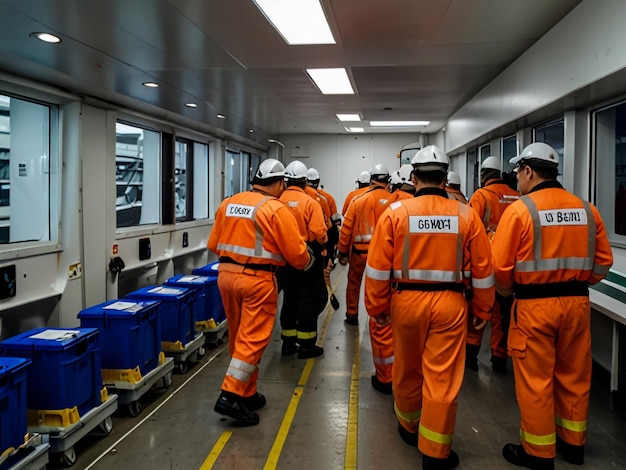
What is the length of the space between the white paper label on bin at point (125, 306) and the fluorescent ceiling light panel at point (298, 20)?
2381 millimetres

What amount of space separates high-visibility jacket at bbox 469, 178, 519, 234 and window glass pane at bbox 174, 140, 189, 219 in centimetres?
502

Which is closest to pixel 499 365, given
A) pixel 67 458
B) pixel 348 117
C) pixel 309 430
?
pixel 309 430

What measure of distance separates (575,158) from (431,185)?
2.15 metres

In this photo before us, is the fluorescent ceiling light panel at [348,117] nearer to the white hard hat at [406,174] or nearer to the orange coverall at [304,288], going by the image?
the white hard hat at [406,174]

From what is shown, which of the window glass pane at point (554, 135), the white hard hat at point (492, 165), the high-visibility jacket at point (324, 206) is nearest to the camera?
the window glass pane at point (554, 135)

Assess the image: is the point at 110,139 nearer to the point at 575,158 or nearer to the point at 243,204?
the point at 243,204

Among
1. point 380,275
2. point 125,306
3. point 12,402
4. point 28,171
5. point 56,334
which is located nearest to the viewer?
point 12,402

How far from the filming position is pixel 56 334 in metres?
3.35

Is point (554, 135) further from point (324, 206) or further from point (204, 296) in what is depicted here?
point (204, 296)

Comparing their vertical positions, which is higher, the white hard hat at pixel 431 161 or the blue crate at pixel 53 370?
the white hard hat at pixel 431 161

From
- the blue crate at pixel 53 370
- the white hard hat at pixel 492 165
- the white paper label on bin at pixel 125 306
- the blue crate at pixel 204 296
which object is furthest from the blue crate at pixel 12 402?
the white hard hat at pixel 492 165

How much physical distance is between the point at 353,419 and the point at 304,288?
1.65 meters

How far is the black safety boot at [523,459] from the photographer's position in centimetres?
297

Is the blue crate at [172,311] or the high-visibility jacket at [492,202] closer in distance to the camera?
the blue crate at [172,311]
